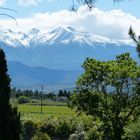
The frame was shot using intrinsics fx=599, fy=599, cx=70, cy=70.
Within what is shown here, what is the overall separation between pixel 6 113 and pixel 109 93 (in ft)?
80.3

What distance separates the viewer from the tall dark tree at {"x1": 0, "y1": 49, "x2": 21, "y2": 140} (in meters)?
22.1

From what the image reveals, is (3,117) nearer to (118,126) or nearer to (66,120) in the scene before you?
(118,126)

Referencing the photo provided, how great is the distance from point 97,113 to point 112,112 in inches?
44.6

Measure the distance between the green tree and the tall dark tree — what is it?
73.3ft

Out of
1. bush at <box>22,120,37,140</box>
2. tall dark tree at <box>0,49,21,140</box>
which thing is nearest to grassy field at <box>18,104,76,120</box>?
bush at <box>22,120,37,140</box>

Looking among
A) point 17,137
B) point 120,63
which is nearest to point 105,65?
point 120,63

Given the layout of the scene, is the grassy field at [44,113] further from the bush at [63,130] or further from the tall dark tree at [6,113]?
the tall dark tree at [6,113]

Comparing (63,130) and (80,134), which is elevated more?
(63,130)

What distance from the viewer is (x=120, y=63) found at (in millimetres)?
47812

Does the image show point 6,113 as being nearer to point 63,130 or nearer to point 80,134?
point 80,134

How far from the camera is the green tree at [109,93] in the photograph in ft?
148

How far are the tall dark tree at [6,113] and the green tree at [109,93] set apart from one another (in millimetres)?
22352

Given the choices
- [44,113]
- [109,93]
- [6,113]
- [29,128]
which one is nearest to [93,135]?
[109,93]

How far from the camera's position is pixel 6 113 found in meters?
22.5
